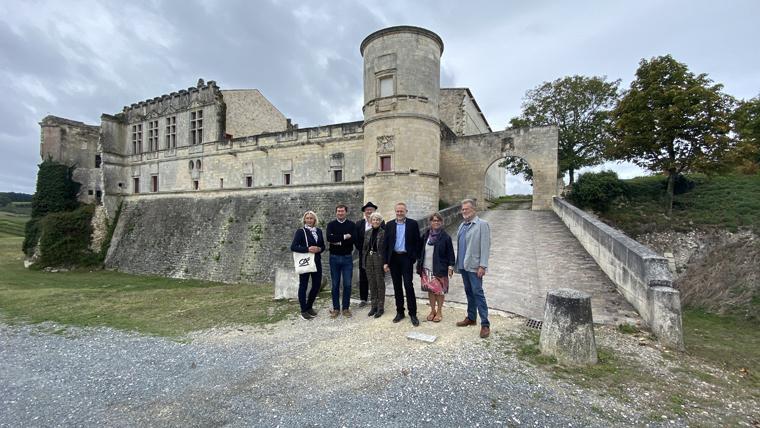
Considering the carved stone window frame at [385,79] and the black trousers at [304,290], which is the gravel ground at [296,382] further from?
the carved stone window frame at [385,79]

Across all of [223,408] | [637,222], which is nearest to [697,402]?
[223,408]

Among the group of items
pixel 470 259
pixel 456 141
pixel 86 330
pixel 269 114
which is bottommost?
pixel 86 330

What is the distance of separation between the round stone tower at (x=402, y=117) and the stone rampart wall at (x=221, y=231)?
11.5 feet

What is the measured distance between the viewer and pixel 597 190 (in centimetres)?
1702

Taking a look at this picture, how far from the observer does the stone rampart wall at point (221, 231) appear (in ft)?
61.2

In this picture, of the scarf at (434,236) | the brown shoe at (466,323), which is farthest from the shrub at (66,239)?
the brown shoe at (466,323)

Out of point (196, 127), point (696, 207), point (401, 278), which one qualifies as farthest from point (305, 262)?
point (196, 127)

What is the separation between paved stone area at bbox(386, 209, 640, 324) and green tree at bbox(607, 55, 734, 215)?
7400mm

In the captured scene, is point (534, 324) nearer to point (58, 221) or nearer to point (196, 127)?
point (196, 127)

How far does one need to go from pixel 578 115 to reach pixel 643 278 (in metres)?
22.2

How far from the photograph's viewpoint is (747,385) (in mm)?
3578

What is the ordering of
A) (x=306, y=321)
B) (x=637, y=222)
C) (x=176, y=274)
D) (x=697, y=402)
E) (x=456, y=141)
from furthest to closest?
(x=176, y=274)
(x=456, y=141)
(x=637, y=222)
(x=306, y=321)
(x=697, y=402)

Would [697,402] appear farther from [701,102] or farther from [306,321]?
[701,102]

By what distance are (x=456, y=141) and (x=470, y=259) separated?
1552 cm
